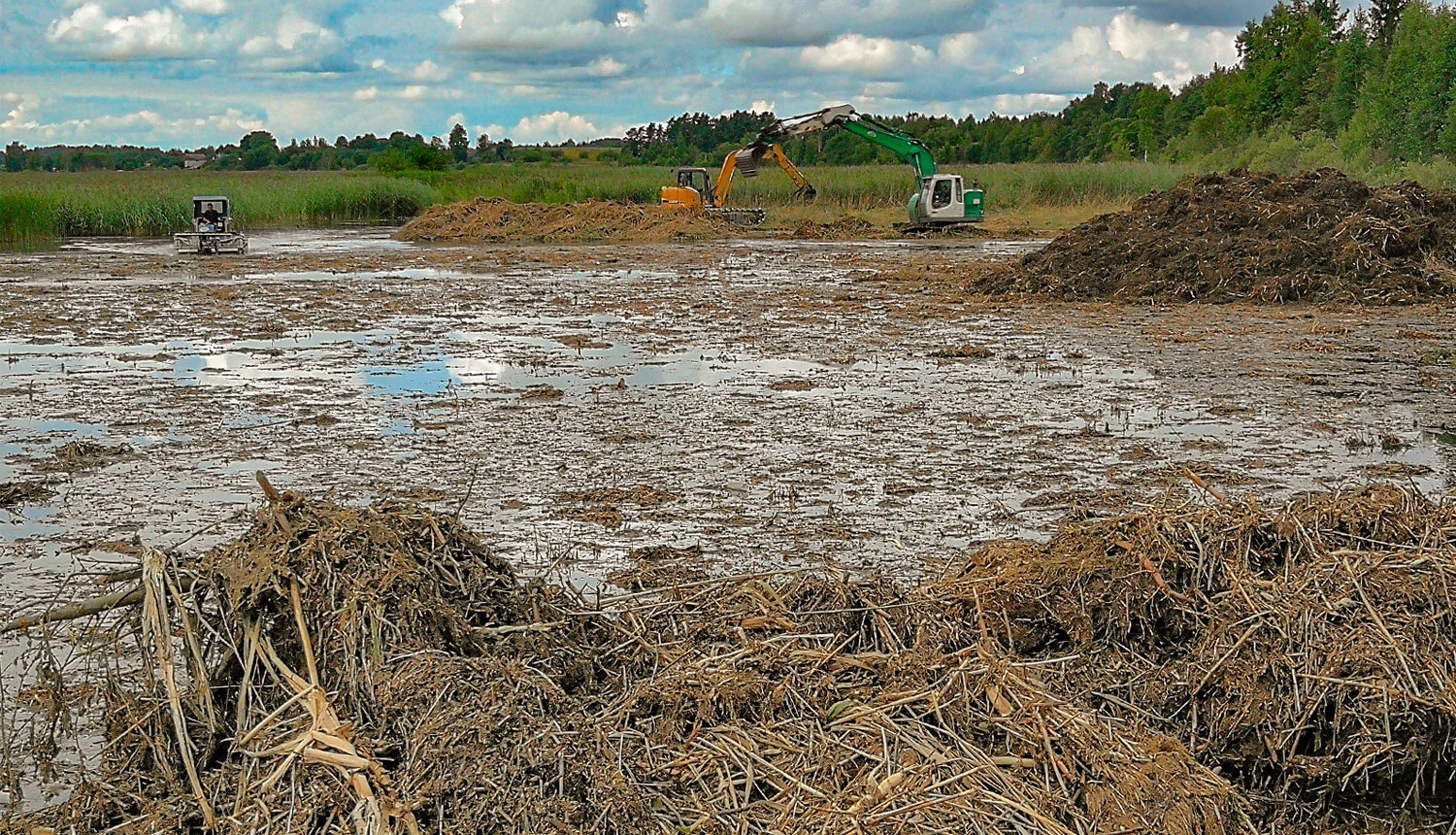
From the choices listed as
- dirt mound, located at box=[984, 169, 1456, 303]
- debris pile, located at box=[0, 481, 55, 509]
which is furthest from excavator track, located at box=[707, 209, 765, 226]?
debris pile, located at box=[0, 481, 55, 509]

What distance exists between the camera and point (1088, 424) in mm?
9477

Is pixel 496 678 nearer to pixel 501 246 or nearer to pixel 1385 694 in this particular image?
pixel 1385 694

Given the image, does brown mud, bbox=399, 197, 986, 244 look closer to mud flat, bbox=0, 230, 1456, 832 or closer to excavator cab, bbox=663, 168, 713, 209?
excavator cab, bbox=663, 168, 713, 209

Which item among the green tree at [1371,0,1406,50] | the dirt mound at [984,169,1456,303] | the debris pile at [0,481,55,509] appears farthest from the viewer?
the green tree at [1371,0,1406,50]

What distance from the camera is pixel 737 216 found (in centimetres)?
3422

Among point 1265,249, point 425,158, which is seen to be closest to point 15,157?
point 425,158

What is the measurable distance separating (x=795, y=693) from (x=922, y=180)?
2912 cm

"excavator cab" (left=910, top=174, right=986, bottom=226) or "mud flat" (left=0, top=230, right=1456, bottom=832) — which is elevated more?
"excavator cab" (left=910, top=174, right=986, bottom=226)

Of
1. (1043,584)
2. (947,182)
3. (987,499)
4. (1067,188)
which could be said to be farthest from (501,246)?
(1043,584)

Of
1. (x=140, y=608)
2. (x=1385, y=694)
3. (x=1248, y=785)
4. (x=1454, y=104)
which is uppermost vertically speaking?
(x=1454, y=104)

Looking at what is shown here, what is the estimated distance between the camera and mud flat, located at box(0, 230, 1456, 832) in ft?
12.0

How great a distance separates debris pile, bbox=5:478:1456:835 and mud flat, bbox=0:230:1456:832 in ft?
0.06

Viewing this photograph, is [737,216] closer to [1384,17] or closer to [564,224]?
[564,224]

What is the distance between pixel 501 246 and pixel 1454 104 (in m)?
27.4
